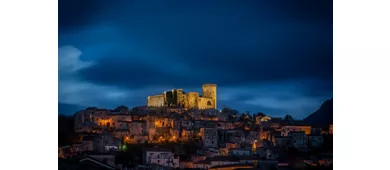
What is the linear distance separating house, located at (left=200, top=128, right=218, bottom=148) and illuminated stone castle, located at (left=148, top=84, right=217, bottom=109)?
366mm

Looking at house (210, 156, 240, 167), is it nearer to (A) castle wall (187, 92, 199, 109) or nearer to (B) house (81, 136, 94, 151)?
(A) castle wall (187, 92, 199, 109)

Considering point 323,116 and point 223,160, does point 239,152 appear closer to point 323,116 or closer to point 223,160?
point 223,160

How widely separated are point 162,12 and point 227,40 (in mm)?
987

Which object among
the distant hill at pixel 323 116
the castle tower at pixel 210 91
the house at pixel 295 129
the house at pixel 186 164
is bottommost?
the house at pixel 186 164

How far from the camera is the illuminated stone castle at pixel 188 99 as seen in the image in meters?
9.92

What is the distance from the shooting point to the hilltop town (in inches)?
378

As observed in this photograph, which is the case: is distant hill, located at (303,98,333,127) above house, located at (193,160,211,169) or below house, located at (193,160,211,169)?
above

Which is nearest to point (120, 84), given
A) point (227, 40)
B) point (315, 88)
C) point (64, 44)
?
point (64, 44)

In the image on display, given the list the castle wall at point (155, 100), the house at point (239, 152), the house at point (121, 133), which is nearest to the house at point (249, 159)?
the house at point (239, 152)

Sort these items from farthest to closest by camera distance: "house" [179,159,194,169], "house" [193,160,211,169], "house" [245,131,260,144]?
"house" [245,131,260,144], "house" [179,159,194,169], "house" [193,160,211,169]

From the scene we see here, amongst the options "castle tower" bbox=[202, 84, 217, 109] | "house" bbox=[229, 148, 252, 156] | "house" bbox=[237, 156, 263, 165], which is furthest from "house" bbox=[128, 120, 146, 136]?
"house" bbox=[237, 156, 263, 165]

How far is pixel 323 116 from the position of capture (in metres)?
9.71

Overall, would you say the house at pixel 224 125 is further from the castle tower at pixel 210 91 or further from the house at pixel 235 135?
the castle tower at pixel 210 91
